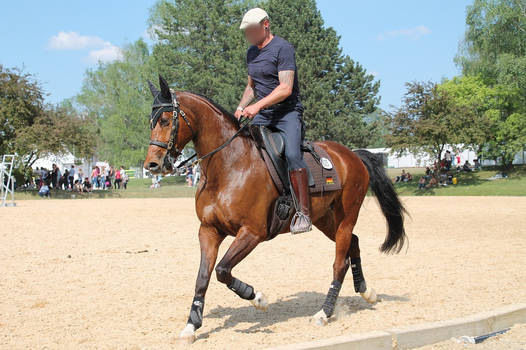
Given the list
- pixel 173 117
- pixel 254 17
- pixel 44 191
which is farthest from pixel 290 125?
pixel 44 191

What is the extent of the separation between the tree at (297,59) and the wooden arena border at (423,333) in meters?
39.7

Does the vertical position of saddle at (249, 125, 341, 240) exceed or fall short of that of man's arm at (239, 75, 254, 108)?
it falls short

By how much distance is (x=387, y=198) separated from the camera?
789cm

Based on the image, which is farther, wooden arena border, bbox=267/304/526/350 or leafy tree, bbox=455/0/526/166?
leafy tree, bbox=455/0/526/166

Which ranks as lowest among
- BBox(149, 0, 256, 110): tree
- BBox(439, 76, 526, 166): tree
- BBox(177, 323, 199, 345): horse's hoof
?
BBox(177, 323, 199, 345): horse's hoof

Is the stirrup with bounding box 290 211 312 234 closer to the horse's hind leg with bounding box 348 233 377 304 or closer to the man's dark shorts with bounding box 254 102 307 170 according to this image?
the man's dark shorts with bounding box 254 102 307 170

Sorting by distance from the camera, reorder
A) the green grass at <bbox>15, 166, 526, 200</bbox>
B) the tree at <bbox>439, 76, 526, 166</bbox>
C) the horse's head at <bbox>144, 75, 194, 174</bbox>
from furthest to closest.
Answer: the tree at <bbox>439, 76, 526, 166</bbox>, the green grass at <bbox>15, 166, 526, 200</bbox>, the horse's head at <bbox>144, 75, 194, 174</bbox>

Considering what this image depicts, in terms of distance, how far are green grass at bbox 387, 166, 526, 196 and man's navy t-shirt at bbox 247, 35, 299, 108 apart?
97.1ft

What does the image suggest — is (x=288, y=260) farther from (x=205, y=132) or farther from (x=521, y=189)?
(x=521, y=189)

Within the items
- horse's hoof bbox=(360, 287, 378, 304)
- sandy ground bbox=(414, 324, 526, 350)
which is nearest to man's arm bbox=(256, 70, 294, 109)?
horse's hoof bbox=(360, 287, 378, 304)

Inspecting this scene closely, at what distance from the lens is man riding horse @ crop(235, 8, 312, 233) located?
5895mm

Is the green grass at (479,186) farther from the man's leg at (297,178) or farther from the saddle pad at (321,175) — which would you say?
the man's leg at (297,178)

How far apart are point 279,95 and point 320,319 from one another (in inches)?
104

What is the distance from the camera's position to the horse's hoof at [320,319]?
5965 mm
